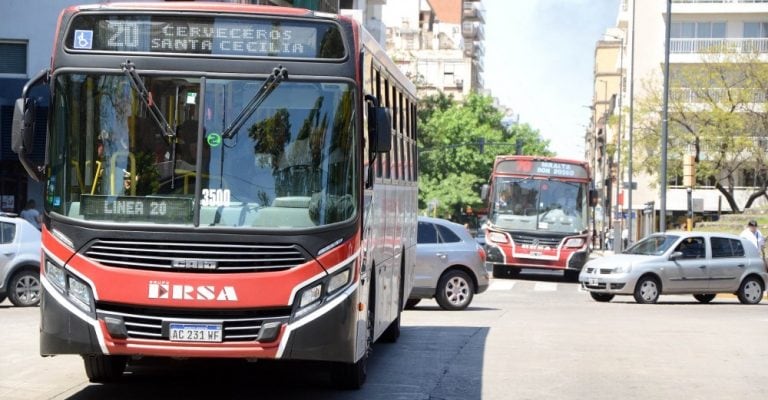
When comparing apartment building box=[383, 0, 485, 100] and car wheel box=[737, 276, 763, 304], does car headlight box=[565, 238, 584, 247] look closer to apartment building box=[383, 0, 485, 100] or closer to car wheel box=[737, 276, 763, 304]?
car wheel box=[737, 276, 763, 304]

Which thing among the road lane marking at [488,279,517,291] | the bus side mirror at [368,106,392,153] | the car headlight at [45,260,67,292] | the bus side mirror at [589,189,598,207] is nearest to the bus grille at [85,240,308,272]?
the car headlight at [45,260,67,292]

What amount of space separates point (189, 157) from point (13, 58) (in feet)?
87.5

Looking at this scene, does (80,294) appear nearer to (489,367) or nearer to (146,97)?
(146,97)

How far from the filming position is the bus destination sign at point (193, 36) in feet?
34.5

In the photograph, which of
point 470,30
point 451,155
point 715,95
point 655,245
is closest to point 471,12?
point 470,30

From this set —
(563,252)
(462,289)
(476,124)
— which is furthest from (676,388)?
(476,124)

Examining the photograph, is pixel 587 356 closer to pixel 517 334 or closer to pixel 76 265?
pixel 517 334

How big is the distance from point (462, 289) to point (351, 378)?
1276cm

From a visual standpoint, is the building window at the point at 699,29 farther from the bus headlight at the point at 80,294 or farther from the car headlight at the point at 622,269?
the bus headlight at the point at 80,294

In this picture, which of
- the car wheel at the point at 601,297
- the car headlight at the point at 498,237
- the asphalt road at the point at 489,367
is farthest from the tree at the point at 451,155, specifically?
the asphalt road at the point at 489,367

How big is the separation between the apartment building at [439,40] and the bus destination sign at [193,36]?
123 metres

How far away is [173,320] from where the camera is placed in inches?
396

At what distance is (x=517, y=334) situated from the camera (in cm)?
1891

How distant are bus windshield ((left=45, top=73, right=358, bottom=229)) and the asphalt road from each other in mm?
1943
